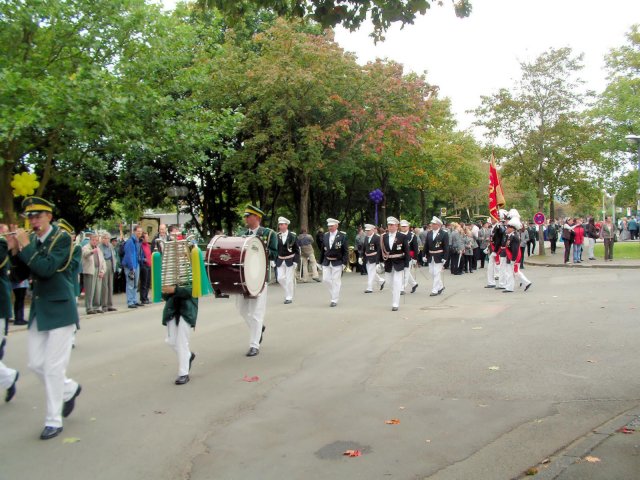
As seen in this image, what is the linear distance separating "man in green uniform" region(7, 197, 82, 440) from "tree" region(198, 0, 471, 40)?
3297mm

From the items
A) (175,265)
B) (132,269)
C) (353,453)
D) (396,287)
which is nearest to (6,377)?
(175,265)

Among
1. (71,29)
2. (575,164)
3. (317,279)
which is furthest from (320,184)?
(71,29)

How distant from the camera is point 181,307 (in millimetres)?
7691

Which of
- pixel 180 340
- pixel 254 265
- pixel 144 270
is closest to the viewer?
pixel 180 340

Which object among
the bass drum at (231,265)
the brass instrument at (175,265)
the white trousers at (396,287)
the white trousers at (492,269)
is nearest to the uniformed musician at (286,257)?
the white trousers at (396,287)

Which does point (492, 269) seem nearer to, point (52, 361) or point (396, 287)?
point (396, 287)

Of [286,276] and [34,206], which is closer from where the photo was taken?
[34,206]

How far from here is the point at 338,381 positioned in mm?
7621

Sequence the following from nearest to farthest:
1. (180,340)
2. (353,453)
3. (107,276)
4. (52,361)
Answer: (353,453) < (52,361) < (180,340) < (107,276)

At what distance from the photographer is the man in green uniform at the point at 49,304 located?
19.1 feet

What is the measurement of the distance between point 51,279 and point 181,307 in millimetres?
1879

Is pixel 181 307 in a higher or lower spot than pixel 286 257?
lower

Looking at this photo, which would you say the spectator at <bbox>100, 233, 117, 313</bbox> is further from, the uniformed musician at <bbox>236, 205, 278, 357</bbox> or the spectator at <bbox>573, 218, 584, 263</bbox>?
the spectator at <bbox>573, 218, 584, 263</bbox>

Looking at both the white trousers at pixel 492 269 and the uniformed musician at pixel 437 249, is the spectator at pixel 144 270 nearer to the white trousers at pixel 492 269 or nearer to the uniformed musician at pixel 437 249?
the uniformed musician at pixel 437 249
